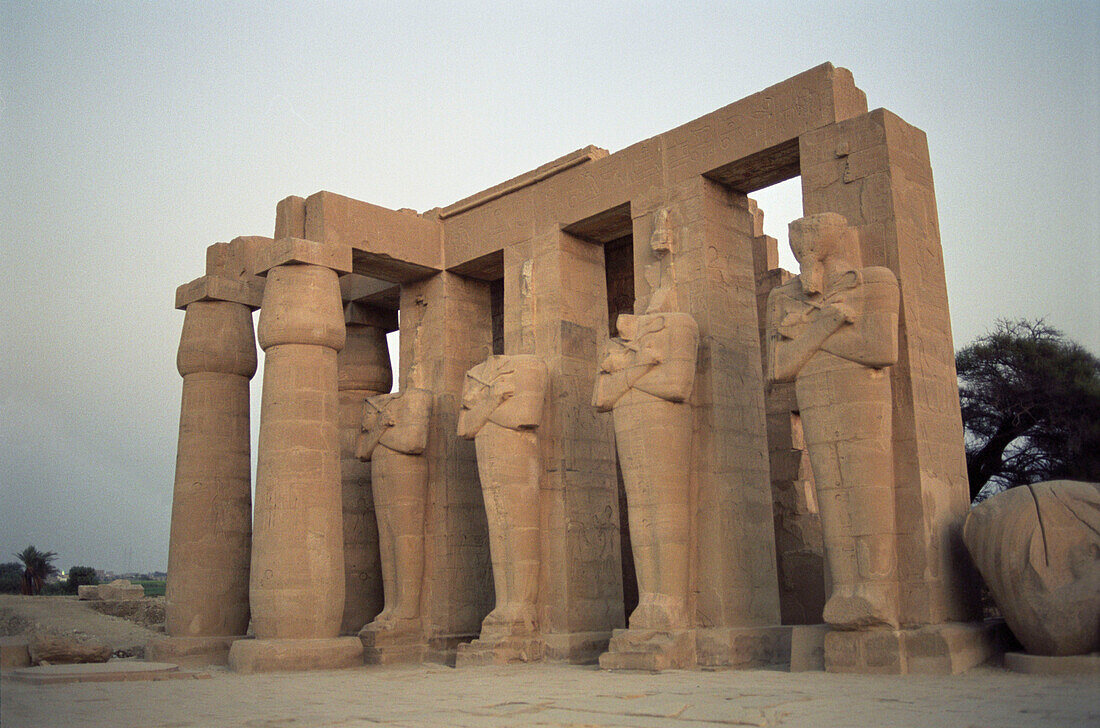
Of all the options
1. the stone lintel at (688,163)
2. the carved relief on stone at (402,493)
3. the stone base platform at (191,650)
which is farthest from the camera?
the carved relief on stone at (402,493)

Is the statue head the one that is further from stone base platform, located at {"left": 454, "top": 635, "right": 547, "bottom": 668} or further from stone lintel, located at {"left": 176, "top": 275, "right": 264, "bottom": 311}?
stone lintel, located at {"left": 176, "top": 275, "right": 264, "bottom": 311}

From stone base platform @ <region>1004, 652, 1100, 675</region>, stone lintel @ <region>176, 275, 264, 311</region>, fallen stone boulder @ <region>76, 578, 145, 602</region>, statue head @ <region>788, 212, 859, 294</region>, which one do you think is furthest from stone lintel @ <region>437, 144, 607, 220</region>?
fallen stone boulder @ <region>76, 578, 145, 602</region>

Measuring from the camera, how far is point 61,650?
10.0 metres

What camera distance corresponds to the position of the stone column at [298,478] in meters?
11.4

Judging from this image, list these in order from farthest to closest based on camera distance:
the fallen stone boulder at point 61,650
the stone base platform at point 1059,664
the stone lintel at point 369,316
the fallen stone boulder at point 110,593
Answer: the fallen stone boulder at point 110,593, the stone lintel at point 369,316, the fallen stone boulder at point 61,650, the stone base platform at point 1059,664

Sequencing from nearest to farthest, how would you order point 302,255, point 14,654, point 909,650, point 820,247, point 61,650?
point 909,650, point 14,654, point 820,247, point 61,650, point 302,255

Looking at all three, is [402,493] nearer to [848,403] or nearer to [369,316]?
[369,316]

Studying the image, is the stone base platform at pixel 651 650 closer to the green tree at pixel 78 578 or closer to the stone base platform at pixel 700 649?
the stone base platform at pixel 700 649

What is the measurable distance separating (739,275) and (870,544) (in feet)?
12.7

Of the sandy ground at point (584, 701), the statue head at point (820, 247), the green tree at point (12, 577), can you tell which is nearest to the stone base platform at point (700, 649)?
the sandy ground at point (584, 701)

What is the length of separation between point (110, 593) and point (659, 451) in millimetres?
16777

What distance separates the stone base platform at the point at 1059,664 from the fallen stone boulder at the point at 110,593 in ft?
61.2

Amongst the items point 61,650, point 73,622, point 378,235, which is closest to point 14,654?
point 61,650

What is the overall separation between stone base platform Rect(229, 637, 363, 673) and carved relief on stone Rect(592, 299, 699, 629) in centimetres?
345
